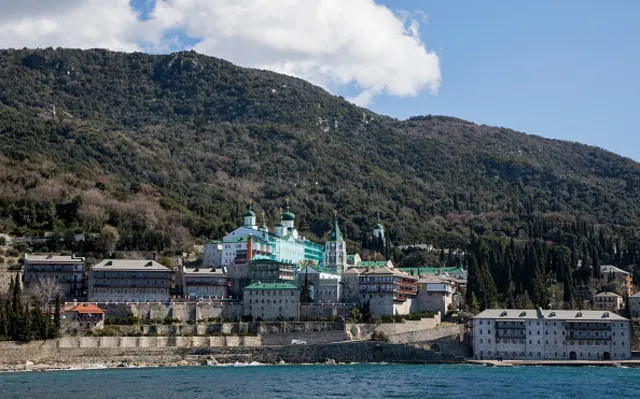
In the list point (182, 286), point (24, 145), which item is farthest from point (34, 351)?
point (24, 145)

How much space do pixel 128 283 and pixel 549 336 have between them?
40076mm

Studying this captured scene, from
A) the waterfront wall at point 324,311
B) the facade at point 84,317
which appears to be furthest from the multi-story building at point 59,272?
the waterfront wall at point 324,311

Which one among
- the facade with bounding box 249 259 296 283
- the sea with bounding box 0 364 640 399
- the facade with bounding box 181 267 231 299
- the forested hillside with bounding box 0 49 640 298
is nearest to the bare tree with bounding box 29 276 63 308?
the facade with bounding box 181 267 231 299

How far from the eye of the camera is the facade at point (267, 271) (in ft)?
320

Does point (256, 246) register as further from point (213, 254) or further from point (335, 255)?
point (335, 255)

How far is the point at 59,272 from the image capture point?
9500 centimetres

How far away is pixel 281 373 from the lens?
249ft

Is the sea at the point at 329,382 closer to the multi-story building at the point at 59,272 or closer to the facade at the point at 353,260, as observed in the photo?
the multi-story building at the point at 59,272

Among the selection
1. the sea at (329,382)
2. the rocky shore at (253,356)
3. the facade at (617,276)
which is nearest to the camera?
the sea at (329,382)

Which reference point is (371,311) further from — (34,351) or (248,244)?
(34,351)

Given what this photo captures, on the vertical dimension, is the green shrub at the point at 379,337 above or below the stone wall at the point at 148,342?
above

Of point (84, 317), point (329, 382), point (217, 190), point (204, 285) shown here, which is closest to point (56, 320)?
point (84, 317)

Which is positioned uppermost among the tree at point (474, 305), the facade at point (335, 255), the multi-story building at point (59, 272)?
the facade at point (335, 255)

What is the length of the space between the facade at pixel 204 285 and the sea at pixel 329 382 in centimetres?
1514
